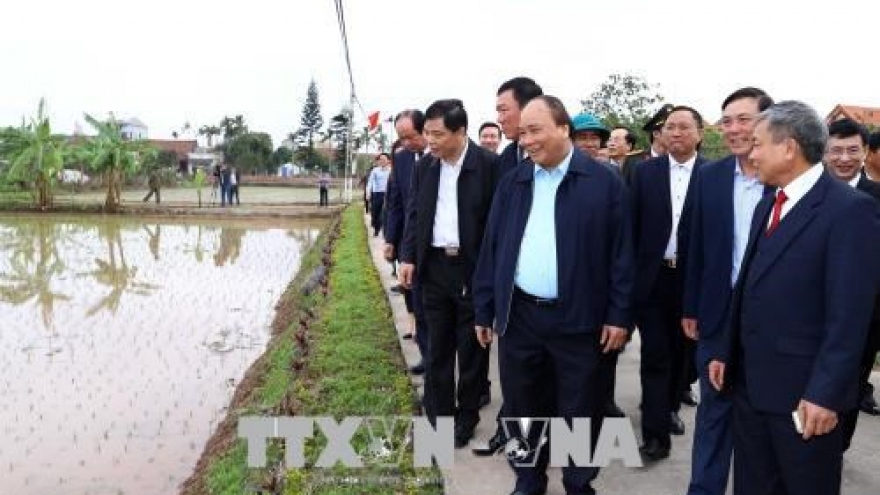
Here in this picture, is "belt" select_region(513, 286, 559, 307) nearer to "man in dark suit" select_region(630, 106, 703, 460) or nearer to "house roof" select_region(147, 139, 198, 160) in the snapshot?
"man in dark suit" select_region(630, 106, 703, 460)

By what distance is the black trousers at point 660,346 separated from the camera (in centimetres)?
381

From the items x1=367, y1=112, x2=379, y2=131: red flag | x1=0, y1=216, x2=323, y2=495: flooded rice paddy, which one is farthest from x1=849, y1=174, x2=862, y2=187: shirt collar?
x1=367, y1=112, x2=379, y2=131: red flag

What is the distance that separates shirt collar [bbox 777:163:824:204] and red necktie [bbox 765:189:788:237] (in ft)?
0.13

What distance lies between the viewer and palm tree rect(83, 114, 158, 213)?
24203mm

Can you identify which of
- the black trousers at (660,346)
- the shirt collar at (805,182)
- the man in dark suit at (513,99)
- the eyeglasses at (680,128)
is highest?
the man in dark suit at (513,99)

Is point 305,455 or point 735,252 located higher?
point 735,252

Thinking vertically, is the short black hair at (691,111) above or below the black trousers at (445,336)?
above

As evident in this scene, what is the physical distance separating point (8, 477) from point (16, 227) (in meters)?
17.6

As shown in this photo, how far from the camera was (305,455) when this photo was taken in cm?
397

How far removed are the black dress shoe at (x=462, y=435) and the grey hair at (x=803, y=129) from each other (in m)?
2.38

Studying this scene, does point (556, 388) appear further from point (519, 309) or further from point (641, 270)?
point (641, 270)

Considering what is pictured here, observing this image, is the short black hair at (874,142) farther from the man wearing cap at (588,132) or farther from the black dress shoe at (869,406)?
the black dress shoe at (869,406)

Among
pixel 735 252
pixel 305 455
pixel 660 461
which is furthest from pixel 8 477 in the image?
pixel 735 252

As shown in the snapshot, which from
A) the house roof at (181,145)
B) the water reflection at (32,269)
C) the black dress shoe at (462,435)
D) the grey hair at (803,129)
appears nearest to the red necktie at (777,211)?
the grey hair at (803,129)
